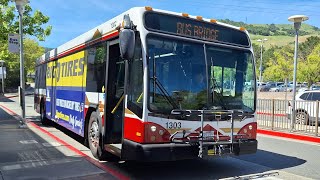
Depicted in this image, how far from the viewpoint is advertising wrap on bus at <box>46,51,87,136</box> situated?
977 cm

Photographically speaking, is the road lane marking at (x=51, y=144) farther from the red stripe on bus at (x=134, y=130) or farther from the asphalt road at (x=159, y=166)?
the red stripe on bus at (x=134, y=130)

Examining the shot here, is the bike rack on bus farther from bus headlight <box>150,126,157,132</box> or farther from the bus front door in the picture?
the bus front door

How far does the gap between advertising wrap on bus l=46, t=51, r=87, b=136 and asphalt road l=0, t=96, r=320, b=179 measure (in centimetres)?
95

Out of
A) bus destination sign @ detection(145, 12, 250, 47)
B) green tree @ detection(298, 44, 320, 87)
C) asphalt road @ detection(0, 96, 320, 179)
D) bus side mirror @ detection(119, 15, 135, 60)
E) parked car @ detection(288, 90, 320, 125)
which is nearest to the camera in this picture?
bus side mirror @ detection(119, 15, 135, 60)

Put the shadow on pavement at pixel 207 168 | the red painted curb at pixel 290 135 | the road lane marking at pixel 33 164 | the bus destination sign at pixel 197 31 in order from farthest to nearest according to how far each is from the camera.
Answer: the red painted curb at pixel 290 135
the road lane marking at pixel 33 164
the shadow on pavement at pixel 207 168
the bus destination sign at pixel 197 31

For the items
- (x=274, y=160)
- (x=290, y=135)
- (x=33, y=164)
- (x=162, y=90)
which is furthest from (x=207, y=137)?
(x=290, y=135)

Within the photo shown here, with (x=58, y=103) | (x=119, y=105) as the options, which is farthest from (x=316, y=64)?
(x=119, y=105)

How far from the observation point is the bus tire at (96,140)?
8008mm

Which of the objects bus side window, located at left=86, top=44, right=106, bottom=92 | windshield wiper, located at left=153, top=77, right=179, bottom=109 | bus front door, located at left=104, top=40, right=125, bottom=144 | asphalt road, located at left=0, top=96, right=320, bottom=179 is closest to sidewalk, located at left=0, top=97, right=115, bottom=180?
asphalt road, located at left=0, top=96, right=320, bottom=179

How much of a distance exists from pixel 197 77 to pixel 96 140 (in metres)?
2.93

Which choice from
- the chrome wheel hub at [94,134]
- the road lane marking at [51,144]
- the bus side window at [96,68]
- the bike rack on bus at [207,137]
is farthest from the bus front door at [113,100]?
the road lane marking at [51,144]

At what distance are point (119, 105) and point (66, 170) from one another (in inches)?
65.0

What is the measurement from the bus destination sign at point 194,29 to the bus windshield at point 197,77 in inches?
7.7

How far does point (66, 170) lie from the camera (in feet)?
24.0
